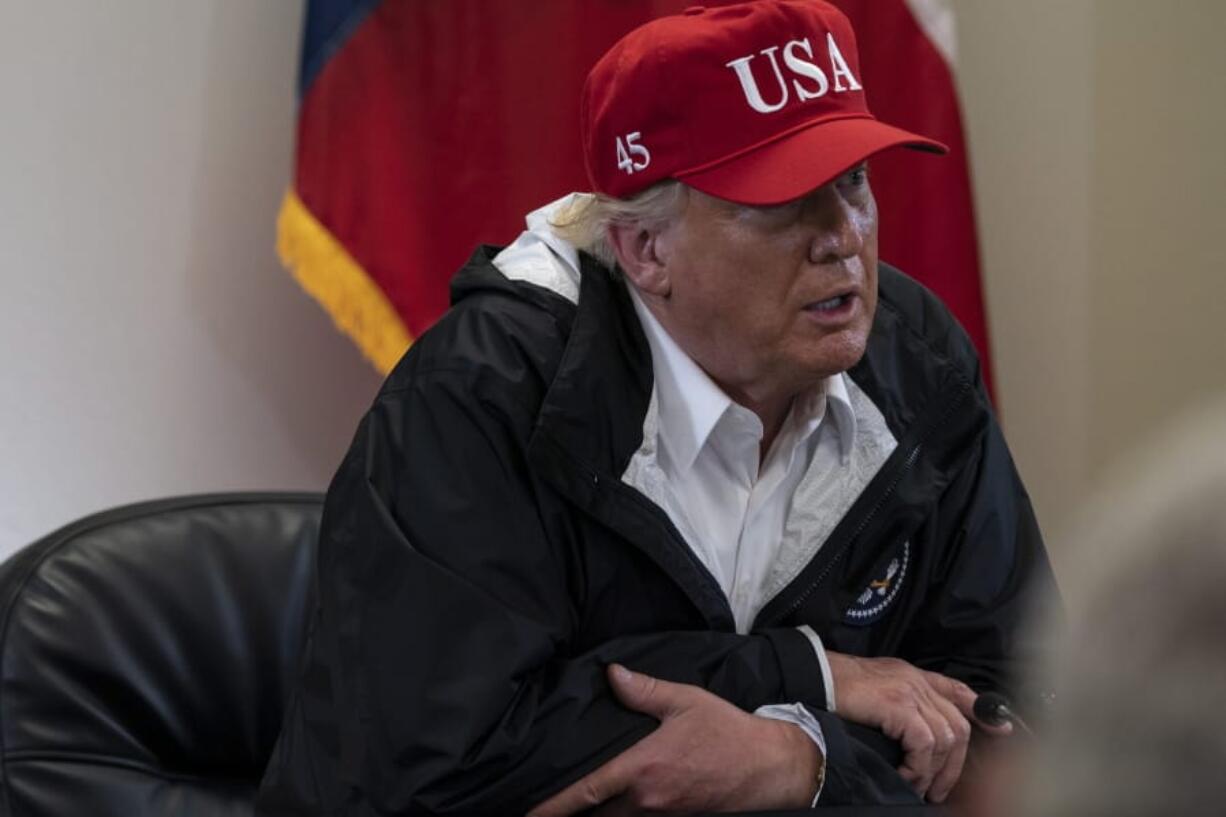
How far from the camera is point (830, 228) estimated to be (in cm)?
157

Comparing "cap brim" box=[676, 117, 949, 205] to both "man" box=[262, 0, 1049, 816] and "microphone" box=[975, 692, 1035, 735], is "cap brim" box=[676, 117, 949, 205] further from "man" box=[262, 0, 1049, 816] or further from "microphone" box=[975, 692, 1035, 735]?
"microphone" box=[975, 692, 1035, 735]

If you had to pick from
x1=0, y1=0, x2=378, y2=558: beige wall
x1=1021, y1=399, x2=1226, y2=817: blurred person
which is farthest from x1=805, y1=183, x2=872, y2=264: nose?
x1=0, y1=0, x2=378, y2=558: beige wall

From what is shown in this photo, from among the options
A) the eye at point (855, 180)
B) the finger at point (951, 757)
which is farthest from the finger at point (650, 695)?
the eye at point (855, 180)

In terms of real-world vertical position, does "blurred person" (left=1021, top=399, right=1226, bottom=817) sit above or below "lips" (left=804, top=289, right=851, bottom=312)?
above

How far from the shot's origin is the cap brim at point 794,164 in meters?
1.53

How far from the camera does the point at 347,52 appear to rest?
8.20 ft

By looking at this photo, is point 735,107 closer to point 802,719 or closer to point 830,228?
point 830,228

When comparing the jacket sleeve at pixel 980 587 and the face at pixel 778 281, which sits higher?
the face at pixel 778 281

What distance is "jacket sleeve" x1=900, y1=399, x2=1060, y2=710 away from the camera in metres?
1.66

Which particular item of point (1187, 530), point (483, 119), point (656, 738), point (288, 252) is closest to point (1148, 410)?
point (483, 119)

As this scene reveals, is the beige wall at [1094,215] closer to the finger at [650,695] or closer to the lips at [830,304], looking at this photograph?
the lips at [830,304]

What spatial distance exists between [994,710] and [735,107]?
1.89 feet

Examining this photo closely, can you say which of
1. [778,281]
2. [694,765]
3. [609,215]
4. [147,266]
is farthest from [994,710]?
[147,266]

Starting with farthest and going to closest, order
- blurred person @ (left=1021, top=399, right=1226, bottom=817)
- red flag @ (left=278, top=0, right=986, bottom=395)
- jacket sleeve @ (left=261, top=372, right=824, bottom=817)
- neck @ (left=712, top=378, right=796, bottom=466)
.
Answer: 1. red flag @ (left=278, top=0, right=986, bottom=395)
2. neck @ (left=712, top=378, right=796, bottom=466)
3. jacket sleeve @ (left=261, top=372, right=824, bottom=817)
4. blurred person @ (left=1021, top=399, right=1226, bottom=817)
